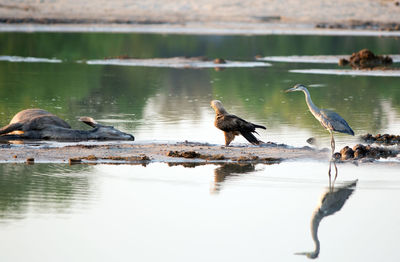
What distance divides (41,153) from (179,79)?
16964 mm

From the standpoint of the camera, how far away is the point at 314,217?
35.3ft

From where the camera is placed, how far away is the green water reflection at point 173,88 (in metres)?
20.8

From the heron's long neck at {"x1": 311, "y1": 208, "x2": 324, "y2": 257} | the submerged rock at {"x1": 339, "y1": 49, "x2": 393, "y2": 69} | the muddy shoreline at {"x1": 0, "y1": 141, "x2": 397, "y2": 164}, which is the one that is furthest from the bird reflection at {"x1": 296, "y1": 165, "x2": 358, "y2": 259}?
the submerged rock at {"x1": 339, "y1": 49, "x2": 393, "y2": 69}

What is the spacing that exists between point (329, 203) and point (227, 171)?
2316mm

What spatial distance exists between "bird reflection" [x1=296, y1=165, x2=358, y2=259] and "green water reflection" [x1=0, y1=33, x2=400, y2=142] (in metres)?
5.00

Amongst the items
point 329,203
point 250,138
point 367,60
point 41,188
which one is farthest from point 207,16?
point 329,203

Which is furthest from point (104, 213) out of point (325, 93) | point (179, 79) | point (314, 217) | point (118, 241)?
point (179, 79)

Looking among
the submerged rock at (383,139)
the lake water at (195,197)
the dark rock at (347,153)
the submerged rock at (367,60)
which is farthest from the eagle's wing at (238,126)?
the submerged rock at (367,60)

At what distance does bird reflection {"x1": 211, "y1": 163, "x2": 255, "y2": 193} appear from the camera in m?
12.7

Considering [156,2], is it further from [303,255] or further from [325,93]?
[303,255]

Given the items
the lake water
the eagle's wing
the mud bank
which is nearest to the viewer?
the lake water

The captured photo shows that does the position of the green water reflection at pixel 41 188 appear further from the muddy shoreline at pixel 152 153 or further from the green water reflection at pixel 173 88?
the green water reflection at pixel 173 88

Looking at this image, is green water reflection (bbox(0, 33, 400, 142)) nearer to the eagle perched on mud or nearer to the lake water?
the lake water

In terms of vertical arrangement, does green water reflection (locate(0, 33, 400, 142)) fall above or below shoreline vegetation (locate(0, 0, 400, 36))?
below
